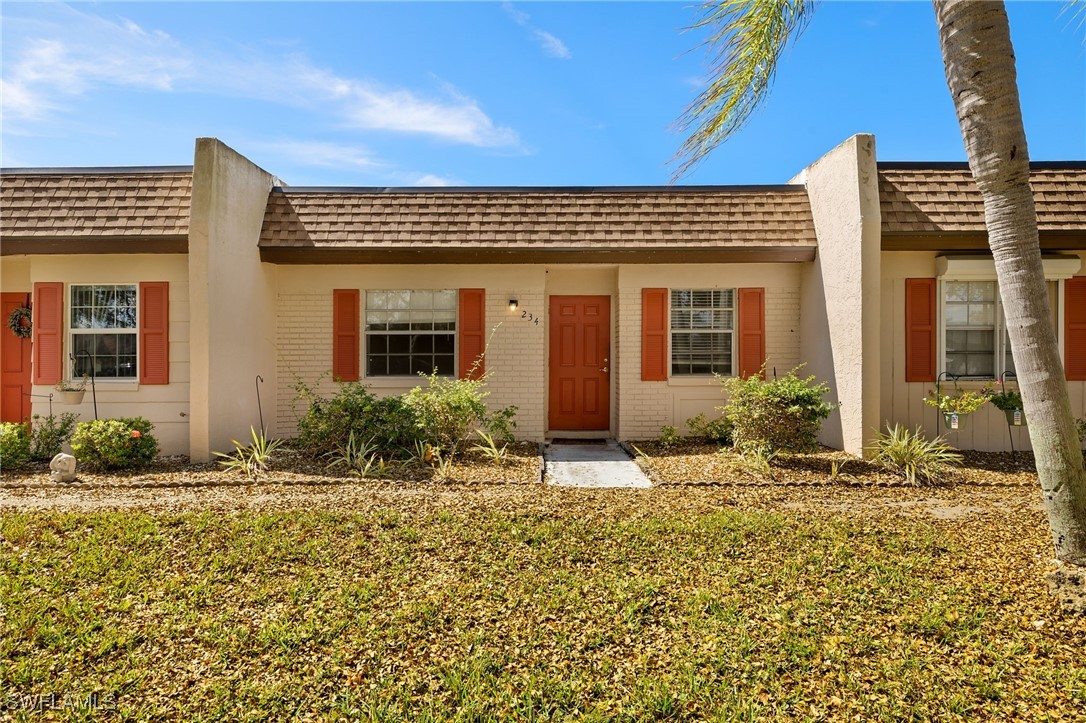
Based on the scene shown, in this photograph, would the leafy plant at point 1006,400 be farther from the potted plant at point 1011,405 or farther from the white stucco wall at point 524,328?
the white stucco wall at point 524,328

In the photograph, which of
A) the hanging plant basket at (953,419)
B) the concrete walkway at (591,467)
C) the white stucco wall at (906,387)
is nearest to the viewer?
the concrete walkway at (591,467)

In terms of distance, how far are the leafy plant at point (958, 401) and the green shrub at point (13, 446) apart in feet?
38.0

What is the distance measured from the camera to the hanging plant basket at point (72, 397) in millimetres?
7730

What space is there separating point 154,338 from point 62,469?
81.8 inches

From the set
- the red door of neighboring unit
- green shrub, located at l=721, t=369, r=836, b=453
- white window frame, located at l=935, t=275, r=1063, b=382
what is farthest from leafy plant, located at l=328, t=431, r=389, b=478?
white window frame, located at l=935, t=275, r=1063, b=382

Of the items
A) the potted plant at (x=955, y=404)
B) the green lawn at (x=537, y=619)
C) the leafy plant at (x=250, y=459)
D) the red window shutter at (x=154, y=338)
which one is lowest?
the green lawn at (x=537, y=619)

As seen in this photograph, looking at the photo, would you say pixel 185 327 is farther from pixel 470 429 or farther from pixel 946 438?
pixel 946 438

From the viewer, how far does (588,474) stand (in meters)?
6.96

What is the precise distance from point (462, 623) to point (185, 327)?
6.68 metres

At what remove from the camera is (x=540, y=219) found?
871cm

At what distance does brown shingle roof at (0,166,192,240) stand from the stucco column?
8.59 metres

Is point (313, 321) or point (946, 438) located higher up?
point (313, 321)

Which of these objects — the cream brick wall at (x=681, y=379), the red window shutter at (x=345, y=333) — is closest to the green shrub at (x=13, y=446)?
the red window shutter at (x=345, y=333)

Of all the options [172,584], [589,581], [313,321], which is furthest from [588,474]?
[313,321]
